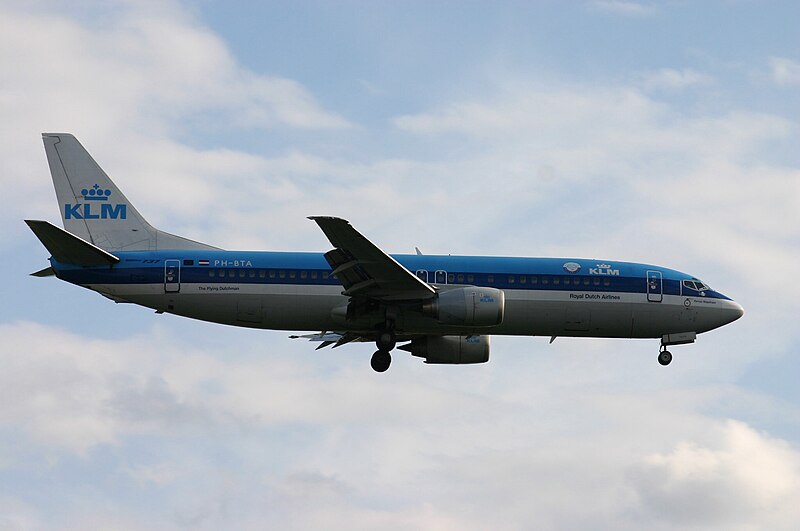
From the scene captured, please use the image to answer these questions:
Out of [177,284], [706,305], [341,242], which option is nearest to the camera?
[341,242]

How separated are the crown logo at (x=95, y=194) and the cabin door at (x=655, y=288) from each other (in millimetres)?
21856

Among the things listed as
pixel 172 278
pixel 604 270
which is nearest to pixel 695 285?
pixel 604 270

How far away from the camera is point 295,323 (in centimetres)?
4778

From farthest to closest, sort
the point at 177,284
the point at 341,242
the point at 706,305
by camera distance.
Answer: the point at 706,305 < the point at 177,284 < the point at 341,242

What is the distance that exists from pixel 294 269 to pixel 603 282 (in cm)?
1208

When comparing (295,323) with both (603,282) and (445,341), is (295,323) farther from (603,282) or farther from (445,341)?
(603,282)

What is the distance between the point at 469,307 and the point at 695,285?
1046cm

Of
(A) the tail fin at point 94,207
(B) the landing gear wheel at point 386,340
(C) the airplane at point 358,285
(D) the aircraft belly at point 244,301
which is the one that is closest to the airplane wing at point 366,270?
(C) the airplane at point 358,285

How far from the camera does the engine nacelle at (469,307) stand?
45781mm

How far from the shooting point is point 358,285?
46125 mm

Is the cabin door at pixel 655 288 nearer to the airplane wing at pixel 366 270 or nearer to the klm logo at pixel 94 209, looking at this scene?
the airplane wing at pixel 366 270

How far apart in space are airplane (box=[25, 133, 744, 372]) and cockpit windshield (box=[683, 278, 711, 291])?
57mm

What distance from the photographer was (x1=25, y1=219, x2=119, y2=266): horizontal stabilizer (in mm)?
44438

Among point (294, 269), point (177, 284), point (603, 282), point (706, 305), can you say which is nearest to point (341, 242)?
point (294, 269)
